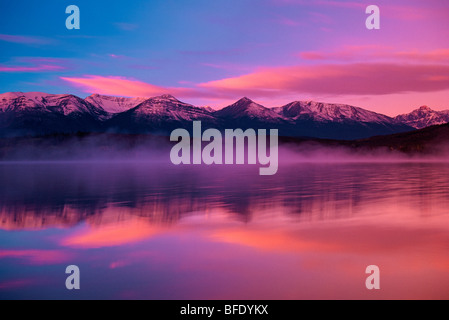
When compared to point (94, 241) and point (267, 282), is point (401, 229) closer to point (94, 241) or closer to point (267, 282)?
point (267, 282)

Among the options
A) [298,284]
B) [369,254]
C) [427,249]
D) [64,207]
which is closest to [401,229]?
[427,249]

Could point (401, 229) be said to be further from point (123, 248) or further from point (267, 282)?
point (123, 248)

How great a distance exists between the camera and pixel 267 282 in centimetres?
1434

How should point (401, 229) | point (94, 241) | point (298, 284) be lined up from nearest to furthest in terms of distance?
point (298, 284), point (94, 241), point (401, 229)

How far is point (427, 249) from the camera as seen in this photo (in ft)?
60.2
